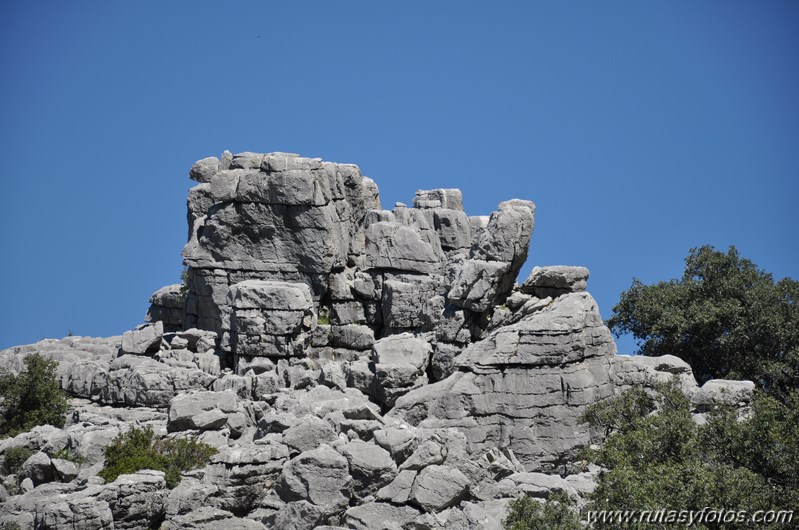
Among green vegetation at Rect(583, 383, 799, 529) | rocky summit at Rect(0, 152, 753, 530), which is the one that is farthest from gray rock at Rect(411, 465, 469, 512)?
green vegetation at Rect(583, 383, 799, 529)

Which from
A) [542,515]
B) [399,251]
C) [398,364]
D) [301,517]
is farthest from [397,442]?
[399,251]

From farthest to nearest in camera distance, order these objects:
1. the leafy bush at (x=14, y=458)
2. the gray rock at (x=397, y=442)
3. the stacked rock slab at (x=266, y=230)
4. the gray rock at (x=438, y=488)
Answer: the stacked rock slab at (x=266, y=230)
the leafy bush at (x=14, y=458)
the gray rock at (x=397, y=442)
the gray rock at (x=438, y=488)

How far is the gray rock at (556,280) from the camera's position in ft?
206

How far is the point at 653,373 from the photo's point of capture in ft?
194

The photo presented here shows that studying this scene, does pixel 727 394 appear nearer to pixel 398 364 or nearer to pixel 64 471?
pixel 398 364

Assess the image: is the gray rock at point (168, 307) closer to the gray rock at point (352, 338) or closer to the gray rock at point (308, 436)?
the gray rock at point (352, 338)

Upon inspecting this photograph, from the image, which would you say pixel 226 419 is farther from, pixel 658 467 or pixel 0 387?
pixel 658 467

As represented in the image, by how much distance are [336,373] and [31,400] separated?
13.7m

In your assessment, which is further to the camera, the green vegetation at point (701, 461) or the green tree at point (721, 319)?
the green tree at point (721, 319)

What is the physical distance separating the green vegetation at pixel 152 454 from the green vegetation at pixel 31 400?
815 centimetres

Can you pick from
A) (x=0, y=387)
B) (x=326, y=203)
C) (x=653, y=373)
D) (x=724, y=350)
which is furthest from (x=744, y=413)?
(x=0, y=387)

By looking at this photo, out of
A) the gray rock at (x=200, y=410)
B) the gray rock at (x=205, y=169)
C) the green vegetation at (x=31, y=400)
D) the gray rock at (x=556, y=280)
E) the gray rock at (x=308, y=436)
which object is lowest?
the gray rock at (x=308, y=436)

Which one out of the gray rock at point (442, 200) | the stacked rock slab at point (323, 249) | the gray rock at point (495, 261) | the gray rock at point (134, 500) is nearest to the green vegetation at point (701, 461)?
the gray rock at point (134, 500)

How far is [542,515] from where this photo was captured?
139ft
